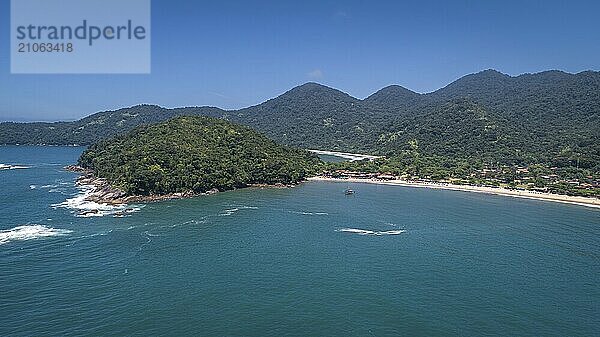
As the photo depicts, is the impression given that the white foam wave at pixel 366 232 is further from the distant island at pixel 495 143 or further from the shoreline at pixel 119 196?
the distant island at pixel 495 143

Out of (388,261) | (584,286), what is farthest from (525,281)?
(388,261)

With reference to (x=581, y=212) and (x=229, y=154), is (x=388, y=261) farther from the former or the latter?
(x=229, y=154)

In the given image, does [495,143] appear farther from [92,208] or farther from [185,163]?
[92,208]

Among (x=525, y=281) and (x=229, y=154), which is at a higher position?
(x=229, y=154)

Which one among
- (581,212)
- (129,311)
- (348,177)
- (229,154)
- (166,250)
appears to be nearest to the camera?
(129,311)

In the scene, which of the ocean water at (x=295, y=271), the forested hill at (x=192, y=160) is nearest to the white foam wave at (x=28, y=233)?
the ocean water at (x=295, y=271)

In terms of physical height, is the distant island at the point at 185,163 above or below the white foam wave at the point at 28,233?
above

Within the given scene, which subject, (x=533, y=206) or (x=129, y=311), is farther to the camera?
(x=533, y=206)
